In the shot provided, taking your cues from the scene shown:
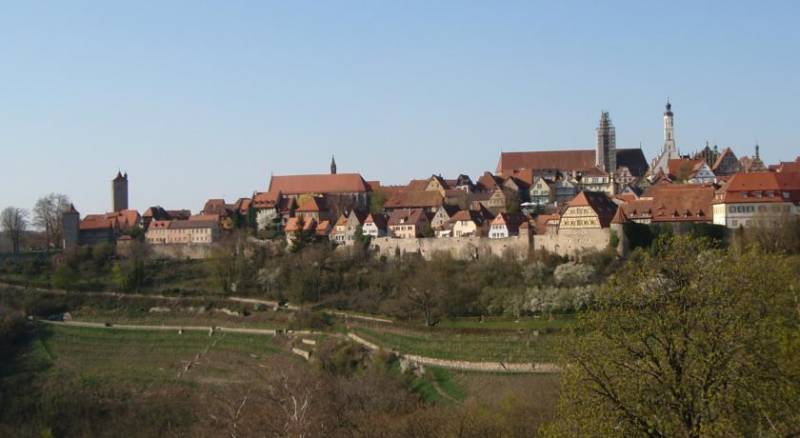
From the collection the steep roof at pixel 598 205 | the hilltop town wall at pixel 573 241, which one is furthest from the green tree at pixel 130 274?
the steep roof at pixel 598 205

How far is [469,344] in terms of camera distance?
42.1 meters

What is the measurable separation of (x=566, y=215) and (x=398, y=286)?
31.0 ft

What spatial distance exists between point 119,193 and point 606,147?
4381 cm

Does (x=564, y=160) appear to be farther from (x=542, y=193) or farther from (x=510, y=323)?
(x=510, y=323)

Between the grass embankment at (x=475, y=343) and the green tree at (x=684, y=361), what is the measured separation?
64.4 feet

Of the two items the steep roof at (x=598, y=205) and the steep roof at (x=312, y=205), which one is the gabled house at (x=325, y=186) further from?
the steep roof at (x=598, y=205)

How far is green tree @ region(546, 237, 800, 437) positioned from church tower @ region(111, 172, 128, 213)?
83.1 meters

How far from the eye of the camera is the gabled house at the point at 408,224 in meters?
67.0

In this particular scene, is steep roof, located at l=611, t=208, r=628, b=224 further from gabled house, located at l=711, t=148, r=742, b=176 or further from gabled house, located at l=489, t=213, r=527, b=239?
gabled house, located at l=711, t=148, r=742, b=176

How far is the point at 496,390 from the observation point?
3603 cm

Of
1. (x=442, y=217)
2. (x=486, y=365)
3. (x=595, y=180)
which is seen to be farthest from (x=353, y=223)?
(x=486, y=365)

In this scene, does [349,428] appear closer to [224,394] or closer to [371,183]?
[224,394]

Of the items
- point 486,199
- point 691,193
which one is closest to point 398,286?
point 691,193

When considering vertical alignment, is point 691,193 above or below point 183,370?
above
